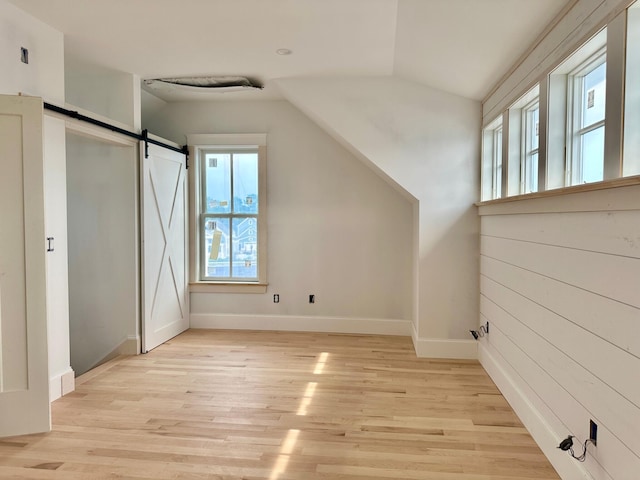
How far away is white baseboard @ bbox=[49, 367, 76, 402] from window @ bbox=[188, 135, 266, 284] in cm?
211

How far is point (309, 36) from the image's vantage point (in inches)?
128

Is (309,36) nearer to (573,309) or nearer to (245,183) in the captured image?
(245,183)

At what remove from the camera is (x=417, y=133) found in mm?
4094

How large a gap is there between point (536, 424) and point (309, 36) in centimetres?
318

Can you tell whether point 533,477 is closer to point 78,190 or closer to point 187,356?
point 187,356

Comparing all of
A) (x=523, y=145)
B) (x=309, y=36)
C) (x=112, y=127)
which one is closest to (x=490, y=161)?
(x=523, y=145)

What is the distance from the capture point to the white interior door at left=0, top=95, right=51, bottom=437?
2.50m

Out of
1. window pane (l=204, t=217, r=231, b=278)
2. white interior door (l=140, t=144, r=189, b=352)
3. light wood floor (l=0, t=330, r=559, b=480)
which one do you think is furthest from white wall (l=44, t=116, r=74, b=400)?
window pane (l=204, t=217, r=231, b=278)

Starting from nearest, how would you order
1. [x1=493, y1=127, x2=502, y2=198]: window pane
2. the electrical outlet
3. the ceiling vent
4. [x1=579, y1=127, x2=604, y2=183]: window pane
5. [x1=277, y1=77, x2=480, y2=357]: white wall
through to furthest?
the electrical outlet < [x1=579, y1=127, x2=604, y2=183]: window pane < [x1=493, y1=127, x2=502, y2=198]: window pane < [x1=277, y1=77, x2=480, y2=357]: white wall < the ceiling vent

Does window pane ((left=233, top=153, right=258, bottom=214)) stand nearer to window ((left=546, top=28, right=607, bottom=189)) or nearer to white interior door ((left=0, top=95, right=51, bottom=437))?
white interior door ((left=0, top=95, right=51, bottom=437))

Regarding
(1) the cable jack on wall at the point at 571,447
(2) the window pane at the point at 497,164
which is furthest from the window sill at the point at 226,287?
(1) the cable jack on wall at the point at 571,447

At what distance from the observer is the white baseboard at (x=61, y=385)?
3.08m

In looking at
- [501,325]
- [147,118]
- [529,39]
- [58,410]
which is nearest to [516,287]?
[501,325]

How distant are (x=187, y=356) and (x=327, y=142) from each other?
2.91m
